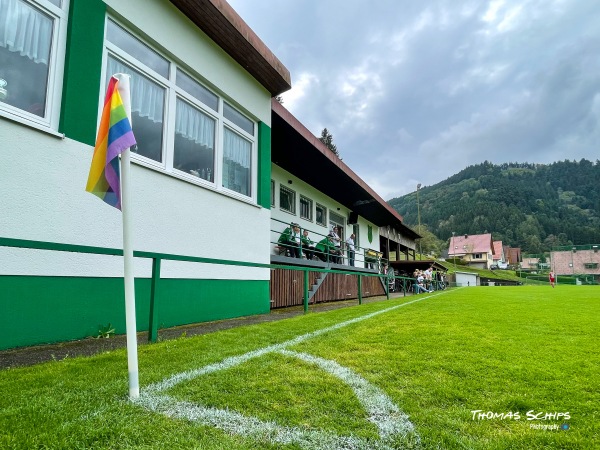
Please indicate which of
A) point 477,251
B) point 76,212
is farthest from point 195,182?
point 477,251

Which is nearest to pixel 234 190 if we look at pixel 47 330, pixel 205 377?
pixel 47 330

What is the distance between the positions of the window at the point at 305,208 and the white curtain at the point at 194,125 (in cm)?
799

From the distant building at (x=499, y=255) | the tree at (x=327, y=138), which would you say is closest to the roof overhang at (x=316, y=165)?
the tree at (x=327, y=138)

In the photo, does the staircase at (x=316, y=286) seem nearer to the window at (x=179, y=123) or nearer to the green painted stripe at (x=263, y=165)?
the green painted stripe at (x=263, y=165)

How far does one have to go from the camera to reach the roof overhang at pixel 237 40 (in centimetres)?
597

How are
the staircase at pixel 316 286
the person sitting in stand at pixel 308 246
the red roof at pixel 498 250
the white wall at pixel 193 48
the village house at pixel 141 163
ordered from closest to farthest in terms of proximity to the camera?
the village house at pixel 141 163
the white wall at pixel 193 48
the staircase at pixel 316 286
the person sitting in stand at pixel 308 246
the red roof at pixel 498 250

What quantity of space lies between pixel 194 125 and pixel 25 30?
2791mm

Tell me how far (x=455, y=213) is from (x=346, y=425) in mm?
132364

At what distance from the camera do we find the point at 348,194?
54.0 ft

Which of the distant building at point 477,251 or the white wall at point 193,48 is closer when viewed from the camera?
the white wall at point 193,48

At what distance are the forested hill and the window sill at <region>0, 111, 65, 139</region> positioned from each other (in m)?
110

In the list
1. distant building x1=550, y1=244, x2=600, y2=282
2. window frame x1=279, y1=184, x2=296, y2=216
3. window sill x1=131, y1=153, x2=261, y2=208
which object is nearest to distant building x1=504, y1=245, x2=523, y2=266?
distant building x1=550, y1=244, x2=600, y2=282

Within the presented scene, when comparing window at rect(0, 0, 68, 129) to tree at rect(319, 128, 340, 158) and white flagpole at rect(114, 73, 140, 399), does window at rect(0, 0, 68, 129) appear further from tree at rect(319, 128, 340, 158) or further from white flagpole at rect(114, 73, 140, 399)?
tree at rect(319, 128, 340, 158)

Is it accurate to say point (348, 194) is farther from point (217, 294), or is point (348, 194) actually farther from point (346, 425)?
point (346, 425)
